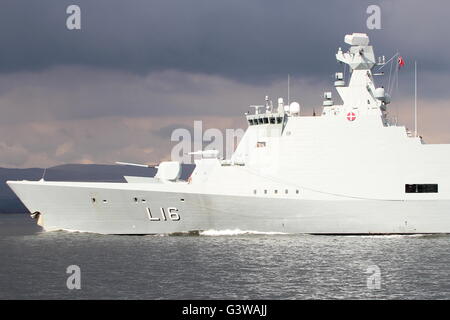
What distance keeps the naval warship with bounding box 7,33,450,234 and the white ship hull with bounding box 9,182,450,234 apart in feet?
0.15

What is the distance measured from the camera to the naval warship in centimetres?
3209

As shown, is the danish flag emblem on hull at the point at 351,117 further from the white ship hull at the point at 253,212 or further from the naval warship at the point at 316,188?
the white ship hull at the point at 253,212

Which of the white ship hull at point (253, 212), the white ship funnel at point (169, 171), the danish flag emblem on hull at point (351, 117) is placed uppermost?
the danish flag emblem on hull at point (351, 117)

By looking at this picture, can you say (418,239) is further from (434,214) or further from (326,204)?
(326,204)

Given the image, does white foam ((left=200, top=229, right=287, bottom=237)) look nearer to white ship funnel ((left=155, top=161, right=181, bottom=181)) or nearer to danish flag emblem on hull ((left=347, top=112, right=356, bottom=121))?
white ship funnel ((left=155, top=161, right=181, bottom=181))

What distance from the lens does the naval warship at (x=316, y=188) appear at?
105 feet

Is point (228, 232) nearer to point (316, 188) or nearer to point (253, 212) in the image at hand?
point (253, 212)

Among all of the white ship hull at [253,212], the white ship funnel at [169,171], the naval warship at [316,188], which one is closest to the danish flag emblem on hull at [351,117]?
the naval warship at [316,188]

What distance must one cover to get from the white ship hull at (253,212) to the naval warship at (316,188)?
0.05 m

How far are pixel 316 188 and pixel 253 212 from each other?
3.04m

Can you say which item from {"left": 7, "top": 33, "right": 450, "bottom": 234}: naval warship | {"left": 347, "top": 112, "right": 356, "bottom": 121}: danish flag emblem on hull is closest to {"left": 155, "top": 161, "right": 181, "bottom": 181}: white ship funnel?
{"left": 7, "top": 33, "right": 450, "bottom": 234}: naval warship

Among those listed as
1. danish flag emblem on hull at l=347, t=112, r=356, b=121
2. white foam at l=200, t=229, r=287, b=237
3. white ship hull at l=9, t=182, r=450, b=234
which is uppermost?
danish flag emblem on hull at l=347, t=112, r=356, b=121
